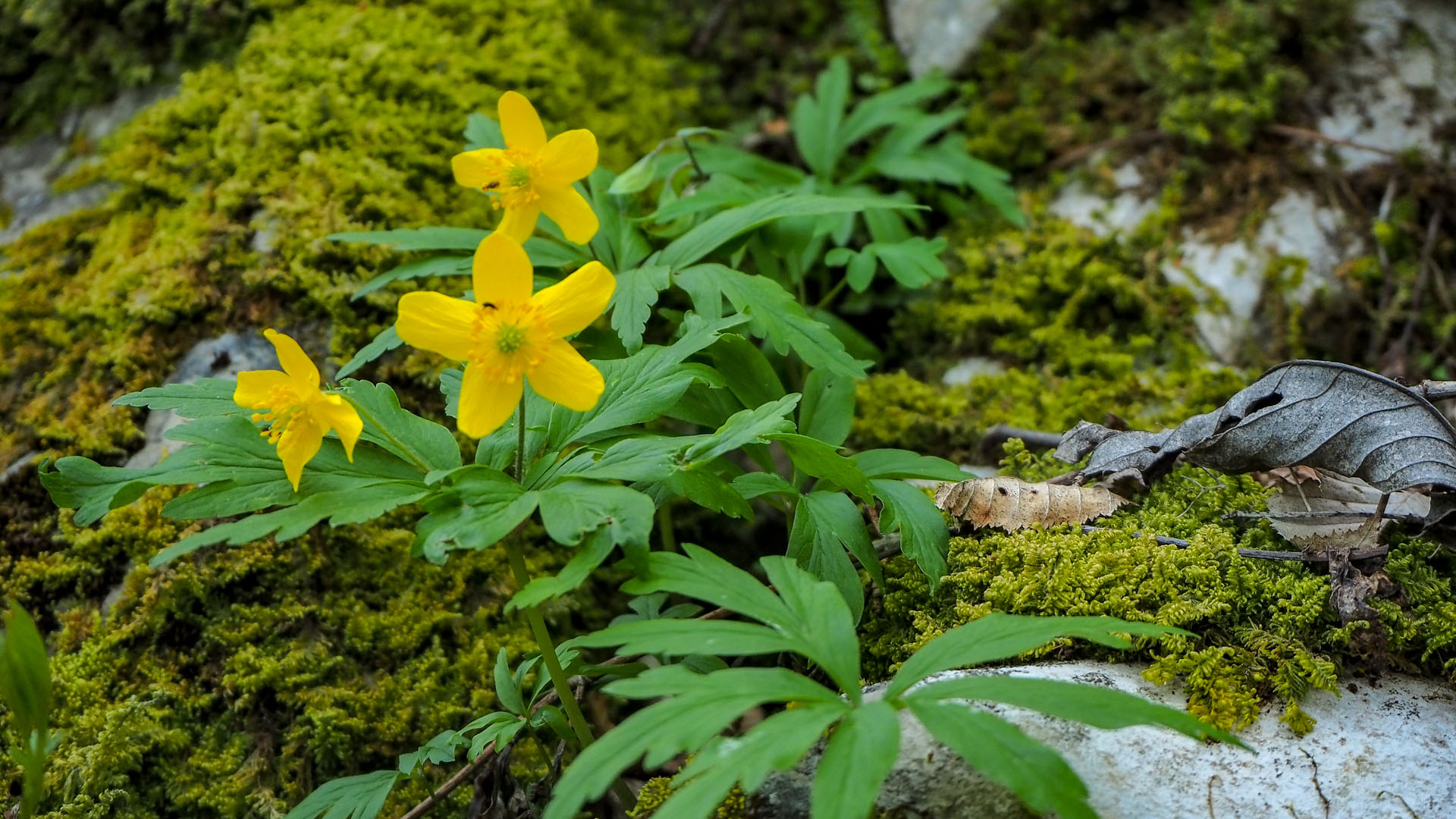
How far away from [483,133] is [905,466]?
176 cm

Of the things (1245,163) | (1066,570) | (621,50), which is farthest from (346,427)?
(1245,163)

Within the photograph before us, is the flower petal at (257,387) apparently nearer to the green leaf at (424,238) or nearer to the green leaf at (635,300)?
the green leaf at (635,300)

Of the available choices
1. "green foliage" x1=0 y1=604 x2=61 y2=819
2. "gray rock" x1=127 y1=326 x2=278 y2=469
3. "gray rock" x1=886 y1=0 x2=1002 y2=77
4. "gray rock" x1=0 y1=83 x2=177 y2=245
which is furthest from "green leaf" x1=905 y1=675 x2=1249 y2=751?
"gray rock" x1=0 y1=83 x2=177 y2=245

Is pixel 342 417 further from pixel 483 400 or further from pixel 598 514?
pixel 598 514

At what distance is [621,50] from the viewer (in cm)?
455

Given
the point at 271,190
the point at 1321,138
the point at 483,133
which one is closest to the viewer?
the point at 483,133

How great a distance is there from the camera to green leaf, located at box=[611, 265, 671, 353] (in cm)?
240

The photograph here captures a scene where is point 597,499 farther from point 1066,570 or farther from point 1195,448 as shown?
point 1195,448

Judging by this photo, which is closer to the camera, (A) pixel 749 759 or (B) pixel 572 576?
(A) pixel 749 759

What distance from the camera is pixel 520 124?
2.22m

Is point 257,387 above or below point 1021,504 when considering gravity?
above

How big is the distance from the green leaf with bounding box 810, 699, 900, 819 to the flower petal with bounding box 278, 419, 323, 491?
1.14 m

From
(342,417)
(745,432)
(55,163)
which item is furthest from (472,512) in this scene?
(55,163)

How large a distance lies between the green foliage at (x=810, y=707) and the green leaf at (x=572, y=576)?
100mm
